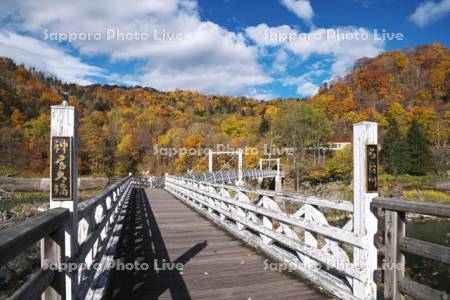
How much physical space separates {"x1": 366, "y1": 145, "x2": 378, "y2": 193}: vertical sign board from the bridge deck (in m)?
1.40

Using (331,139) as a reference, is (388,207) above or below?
below

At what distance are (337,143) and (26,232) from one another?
191 ft

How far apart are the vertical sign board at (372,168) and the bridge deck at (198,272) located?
140 centimetres

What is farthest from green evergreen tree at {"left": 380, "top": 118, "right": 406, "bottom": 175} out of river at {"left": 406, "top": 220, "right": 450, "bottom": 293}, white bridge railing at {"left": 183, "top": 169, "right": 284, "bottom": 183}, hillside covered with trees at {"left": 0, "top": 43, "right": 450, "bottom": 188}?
river at {"left": 406, "top": 220, "right": 450, "bottom": 293}

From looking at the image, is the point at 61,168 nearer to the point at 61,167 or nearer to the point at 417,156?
the point at 61,167

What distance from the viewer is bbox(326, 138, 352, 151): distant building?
53.6m

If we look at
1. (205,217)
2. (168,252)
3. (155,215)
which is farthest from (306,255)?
(155,215)

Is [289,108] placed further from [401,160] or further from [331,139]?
[401,160]

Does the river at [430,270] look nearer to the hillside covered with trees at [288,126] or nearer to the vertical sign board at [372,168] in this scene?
the vertical sign board at [372,168]

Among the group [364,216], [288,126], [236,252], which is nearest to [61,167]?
[364,216]

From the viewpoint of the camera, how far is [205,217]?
32.4 ft

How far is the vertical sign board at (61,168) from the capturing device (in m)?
2.69

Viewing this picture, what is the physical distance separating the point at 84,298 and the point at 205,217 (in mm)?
6673

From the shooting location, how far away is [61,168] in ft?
8.87
